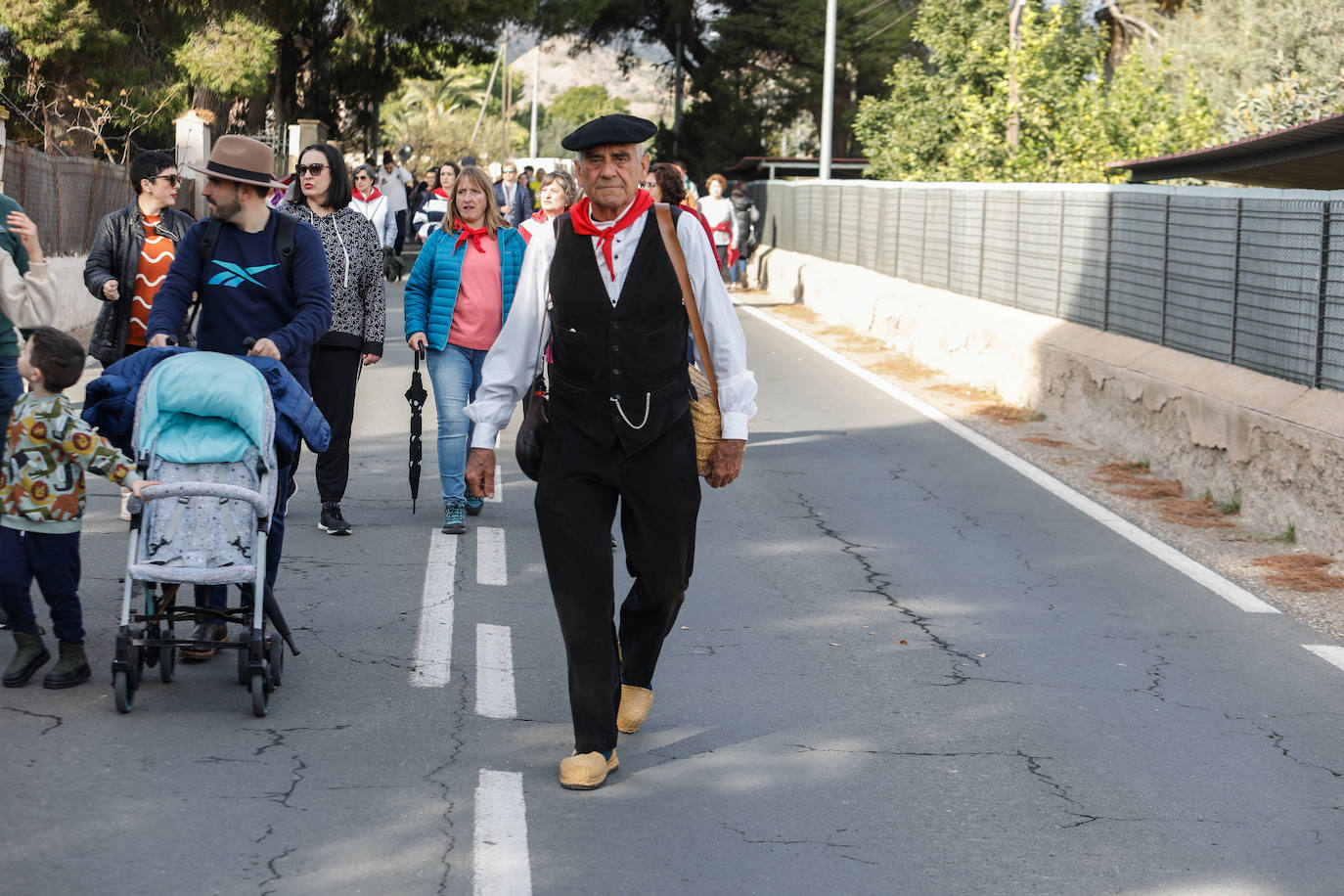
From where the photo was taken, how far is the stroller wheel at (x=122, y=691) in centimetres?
567

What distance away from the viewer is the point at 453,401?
30.0 feet

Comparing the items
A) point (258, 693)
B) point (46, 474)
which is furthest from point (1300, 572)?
point (46, 474)

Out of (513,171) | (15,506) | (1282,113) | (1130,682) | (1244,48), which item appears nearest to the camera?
(15,506)

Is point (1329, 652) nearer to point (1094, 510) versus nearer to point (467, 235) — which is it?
point (1094, 510)

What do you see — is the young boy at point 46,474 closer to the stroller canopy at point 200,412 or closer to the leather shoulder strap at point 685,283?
the stroller canopy at point 200,412

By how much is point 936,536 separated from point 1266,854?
4552 millimetres

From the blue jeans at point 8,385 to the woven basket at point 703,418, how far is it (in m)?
2.95

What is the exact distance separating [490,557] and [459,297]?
4.92 feet

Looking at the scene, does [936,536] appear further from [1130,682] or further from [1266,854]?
[1266,854]

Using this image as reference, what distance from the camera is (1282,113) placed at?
2772 centimetres

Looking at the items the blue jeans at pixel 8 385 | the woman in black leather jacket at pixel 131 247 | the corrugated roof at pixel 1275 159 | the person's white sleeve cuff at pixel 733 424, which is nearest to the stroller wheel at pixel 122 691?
the blue jeans at pixel 8 385

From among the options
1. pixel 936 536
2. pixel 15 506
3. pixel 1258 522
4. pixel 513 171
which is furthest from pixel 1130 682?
pixel 513 171

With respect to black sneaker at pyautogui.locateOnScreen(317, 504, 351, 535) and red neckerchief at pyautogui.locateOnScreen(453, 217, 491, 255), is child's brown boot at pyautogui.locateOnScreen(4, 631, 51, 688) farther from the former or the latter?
red neckerchief at pyautogui.locateOnScreen(453, 217, 491, 255)

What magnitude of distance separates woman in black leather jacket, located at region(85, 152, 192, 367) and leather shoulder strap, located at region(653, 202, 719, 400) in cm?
384
